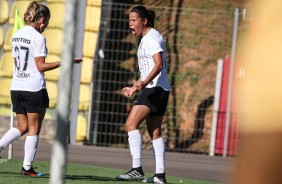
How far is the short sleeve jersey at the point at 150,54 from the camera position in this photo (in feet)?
31.8

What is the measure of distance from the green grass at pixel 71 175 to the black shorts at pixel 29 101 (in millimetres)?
677

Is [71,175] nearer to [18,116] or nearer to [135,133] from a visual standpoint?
[135,133]

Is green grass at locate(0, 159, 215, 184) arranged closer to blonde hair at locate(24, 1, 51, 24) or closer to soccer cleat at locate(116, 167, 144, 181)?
soccer cleat at locate(116, 167, 144, 181)

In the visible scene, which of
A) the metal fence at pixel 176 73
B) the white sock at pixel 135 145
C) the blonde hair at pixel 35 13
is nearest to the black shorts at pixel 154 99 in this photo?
the white sock at pixel 135 145

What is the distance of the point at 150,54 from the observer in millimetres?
9695

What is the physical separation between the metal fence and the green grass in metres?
5.93

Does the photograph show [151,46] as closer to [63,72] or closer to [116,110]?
[63,72]

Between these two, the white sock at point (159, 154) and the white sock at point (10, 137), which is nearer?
the white sock at point (10, 137)

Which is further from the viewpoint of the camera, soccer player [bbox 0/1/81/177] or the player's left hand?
soccer player [bbox 0/1/81/177]

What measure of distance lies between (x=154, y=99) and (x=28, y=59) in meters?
1.35

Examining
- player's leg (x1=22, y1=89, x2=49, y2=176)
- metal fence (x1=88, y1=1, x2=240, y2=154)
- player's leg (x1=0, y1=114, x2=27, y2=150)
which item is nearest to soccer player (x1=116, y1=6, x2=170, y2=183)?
player's leg (x1=22, y1=89, x2=49, y2=176)

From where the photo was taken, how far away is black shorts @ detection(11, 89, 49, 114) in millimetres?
9320

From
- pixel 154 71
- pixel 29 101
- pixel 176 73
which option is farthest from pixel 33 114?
pixel 176 73

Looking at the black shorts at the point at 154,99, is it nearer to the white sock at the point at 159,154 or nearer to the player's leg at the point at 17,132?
the white sock at the point at 159,154
